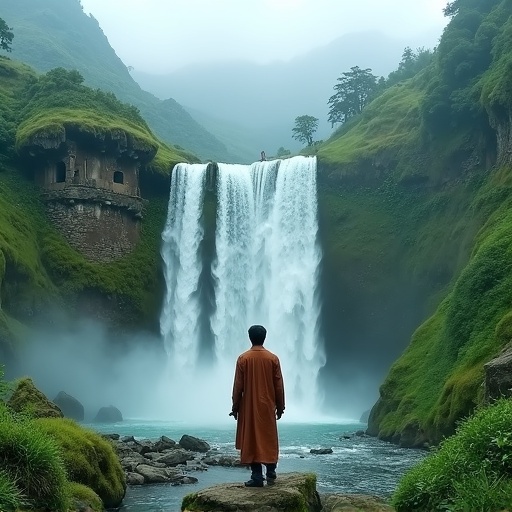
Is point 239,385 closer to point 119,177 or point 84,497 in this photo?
point 84,497

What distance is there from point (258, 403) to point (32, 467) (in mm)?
3111

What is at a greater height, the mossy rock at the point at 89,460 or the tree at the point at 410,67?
the tree at the point at 410,67

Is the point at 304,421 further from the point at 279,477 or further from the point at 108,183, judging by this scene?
the point at 279,477

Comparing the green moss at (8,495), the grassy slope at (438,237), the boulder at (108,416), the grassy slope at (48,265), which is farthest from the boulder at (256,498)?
the boulder at (108,416)

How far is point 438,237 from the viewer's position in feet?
145

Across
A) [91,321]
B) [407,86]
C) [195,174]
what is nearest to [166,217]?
[195,174]

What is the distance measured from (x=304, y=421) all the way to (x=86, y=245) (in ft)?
64.3

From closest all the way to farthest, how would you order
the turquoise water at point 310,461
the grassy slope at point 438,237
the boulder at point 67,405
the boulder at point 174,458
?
1. the turquoise water at point 310,461
2. the boulder at point 174,458
3. the grassy slope at point 438,237
4. the boulder at point 67,405

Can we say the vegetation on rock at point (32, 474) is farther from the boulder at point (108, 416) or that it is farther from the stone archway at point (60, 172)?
the stone archway at point (60, 172)

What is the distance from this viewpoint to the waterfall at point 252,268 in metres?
46.3

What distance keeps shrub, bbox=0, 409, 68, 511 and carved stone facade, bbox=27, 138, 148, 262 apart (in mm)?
38523

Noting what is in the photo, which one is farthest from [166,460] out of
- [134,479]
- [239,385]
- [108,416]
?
[108,416]

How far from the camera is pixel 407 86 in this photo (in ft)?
217

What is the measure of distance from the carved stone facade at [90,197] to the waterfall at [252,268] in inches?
156
